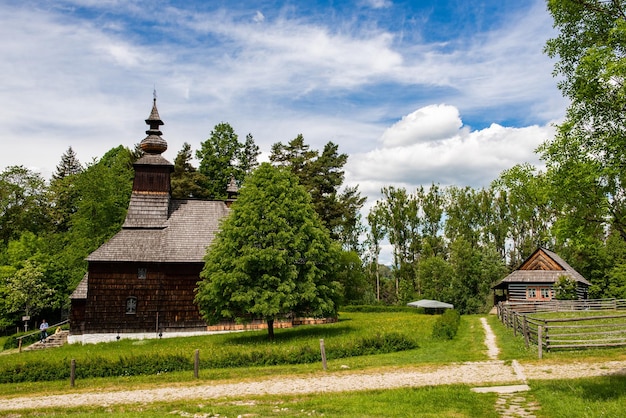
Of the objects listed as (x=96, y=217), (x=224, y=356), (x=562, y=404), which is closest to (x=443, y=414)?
(x=562, y=404)

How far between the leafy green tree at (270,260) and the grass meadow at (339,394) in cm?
218

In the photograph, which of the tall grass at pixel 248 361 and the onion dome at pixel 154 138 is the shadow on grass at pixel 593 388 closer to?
the tall grass at pixel 248 361

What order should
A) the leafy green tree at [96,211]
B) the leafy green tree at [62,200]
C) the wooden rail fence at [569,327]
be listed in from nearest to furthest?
the wooden rail fence at [569,327], the leafy green tree at [96,211], the leafy green tree at [62,200]

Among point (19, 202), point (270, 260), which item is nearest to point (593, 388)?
point (270, 260)

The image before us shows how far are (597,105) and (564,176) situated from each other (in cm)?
219

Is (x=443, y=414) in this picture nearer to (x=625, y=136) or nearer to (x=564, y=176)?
(x=564, y=176)

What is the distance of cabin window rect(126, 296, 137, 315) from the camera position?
35.1 meters

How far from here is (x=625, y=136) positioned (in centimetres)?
1288

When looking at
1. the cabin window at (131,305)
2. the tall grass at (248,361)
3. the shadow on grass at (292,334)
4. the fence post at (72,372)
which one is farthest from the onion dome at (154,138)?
the fence post at (72,372)

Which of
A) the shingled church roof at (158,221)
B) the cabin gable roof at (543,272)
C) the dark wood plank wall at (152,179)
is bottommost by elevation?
the cabin gable roof at (543,272)

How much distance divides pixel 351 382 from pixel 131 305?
77.1ft

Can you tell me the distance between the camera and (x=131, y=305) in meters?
35.2

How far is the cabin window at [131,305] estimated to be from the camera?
3506cm

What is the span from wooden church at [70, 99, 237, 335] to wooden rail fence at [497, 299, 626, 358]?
71.4 feet
